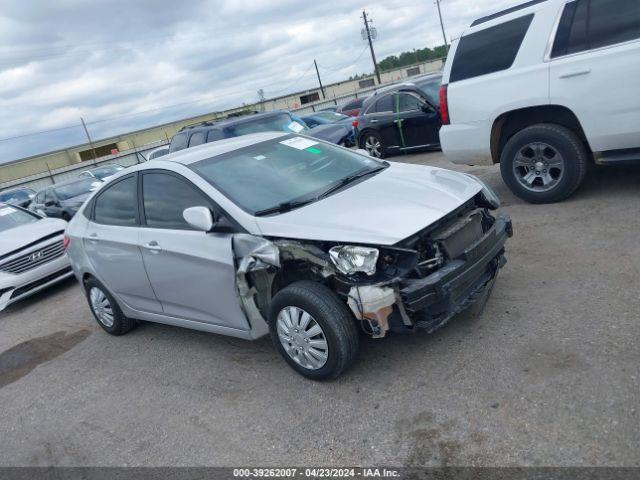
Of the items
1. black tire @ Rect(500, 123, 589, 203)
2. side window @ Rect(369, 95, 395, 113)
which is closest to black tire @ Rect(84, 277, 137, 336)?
black tire @ Rect(500, 123, 589, 203)

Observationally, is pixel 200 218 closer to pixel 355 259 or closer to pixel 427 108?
pixel 355 259

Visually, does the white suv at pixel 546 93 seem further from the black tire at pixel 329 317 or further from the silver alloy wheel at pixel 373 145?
the silver alloy wheel at pixel 373 145

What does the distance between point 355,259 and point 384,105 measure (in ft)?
28.9

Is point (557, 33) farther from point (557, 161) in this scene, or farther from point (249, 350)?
point (249, 350)

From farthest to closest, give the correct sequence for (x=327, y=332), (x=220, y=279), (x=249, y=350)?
(x=249, y=350) → (x=220, y=279) → (x=327, y=332)

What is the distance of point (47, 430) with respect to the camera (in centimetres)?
401

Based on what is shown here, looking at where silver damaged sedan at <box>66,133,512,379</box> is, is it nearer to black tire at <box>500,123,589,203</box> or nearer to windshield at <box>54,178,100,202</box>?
black tire at <box>500,123,589,203</box>

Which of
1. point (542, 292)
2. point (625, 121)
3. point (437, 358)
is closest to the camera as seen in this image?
point (437, 358)

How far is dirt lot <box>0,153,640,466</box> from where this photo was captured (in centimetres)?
280

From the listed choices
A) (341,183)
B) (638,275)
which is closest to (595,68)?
(638,275)

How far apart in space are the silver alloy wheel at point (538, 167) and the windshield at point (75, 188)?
1065 centimetres

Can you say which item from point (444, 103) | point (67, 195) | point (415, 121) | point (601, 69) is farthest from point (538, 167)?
point (67, 195)

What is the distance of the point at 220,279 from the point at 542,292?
2.50 meters

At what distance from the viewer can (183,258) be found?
4098 millimetres
